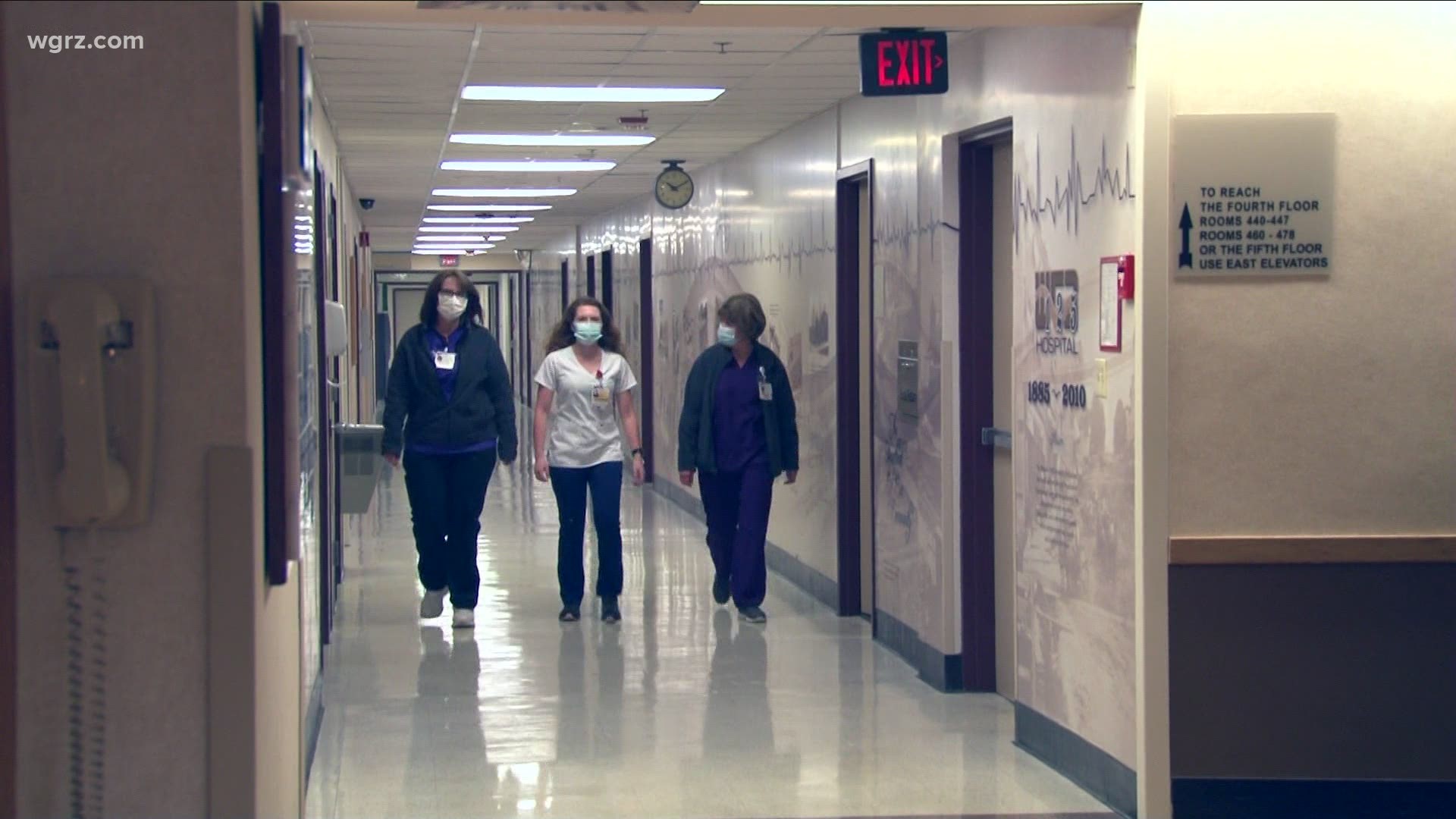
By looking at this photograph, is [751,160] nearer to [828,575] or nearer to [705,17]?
[828,575]

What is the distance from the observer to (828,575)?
8.82m

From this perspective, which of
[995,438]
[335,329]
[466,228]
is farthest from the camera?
[466,228]

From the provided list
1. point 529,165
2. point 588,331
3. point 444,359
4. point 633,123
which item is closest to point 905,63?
point 588,331

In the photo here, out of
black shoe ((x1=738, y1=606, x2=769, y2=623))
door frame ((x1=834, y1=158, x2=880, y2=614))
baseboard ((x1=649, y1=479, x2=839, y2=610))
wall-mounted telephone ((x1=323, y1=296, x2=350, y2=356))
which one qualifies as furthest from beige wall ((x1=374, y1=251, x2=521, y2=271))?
wall-mounted telephone ((x1=323, y1=296, x2=350, y2=356))

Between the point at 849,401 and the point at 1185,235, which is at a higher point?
the point at 1185,235

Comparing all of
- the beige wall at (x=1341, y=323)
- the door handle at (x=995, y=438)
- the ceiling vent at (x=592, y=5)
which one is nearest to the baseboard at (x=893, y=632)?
the door handle at (x=995, y=438)

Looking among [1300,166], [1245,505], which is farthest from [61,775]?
[1300,166]

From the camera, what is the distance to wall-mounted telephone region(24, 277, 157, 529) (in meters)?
3.40

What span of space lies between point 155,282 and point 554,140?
7303 millimetres

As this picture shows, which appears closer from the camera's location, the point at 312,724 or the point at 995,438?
the point at 312,724

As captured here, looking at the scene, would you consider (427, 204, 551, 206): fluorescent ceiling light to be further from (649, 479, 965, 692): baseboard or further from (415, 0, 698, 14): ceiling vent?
(415, 0, 698, 14): ceiling vent

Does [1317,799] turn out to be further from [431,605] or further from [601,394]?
[431,605]

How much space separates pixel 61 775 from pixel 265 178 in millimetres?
1331

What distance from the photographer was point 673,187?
12500mm
